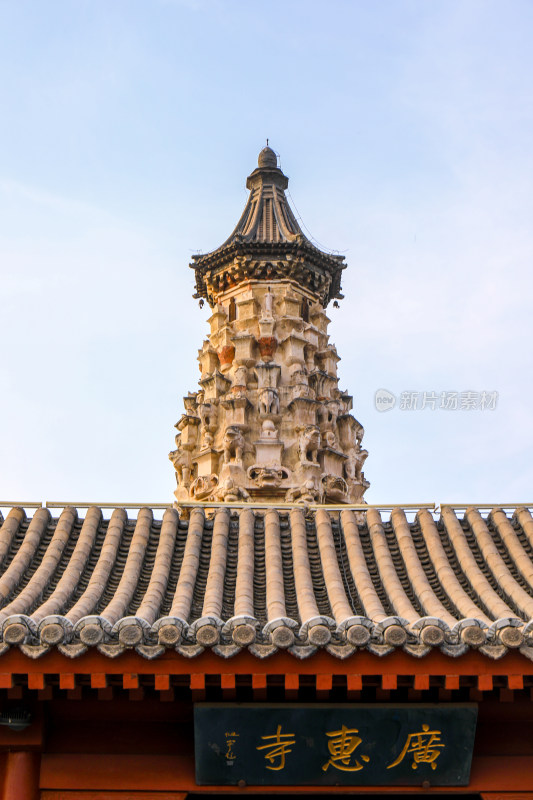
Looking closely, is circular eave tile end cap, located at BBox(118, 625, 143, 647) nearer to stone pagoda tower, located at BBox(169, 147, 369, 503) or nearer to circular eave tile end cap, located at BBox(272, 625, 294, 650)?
circular eave tile end cap, located at BBox(272, 625, 294, 650)

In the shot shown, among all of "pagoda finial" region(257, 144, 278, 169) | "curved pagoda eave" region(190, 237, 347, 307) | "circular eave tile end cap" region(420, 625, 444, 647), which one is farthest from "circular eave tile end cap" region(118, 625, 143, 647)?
"pagoda finial" region(257, 144, 278, 169)

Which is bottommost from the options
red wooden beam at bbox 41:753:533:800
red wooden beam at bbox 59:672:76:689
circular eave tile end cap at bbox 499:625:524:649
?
red wooden beam at bbox 41:753:533:800

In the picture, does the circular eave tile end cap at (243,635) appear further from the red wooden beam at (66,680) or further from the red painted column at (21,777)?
the red painted column at (21,777)

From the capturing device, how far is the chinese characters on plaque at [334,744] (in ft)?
25.8

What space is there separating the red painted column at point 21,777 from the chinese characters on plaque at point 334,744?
1335 millimetres

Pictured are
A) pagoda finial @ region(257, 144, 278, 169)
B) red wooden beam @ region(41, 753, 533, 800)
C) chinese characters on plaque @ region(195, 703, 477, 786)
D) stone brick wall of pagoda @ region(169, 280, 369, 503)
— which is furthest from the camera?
pagoda finial @ region(257, 144, 278, 169)

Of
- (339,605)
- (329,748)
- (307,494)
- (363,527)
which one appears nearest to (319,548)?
(363,527)

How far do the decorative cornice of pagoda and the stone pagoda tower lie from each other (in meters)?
0.03

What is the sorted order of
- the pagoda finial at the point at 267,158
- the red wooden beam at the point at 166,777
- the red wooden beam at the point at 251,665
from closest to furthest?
the red wooden beam at the point at 251,665 → the red wooden beam at the point at 166,777 → the pagoda finial at the point at 267,158

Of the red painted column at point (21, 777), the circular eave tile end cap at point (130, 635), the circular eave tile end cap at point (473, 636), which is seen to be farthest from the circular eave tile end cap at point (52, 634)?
the circular eave tile end cap at point (473, 636)

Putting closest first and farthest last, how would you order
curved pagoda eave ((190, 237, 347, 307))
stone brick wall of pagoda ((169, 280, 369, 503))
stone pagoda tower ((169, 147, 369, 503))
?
stone brick wall of pagoda ((169, 280, 369, 503)), stone pagoda tower ((169, 147, 369, 503)), curved pagoda eave ((190, 237, 347, 307))

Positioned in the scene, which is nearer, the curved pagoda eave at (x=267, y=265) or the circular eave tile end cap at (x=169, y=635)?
the circular eave tile end cap at (x=169, y=635)

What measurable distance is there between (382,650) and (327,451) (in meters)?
19.1

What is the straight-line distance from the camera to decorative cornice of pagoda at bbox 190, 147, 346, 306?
28641 millimetres
